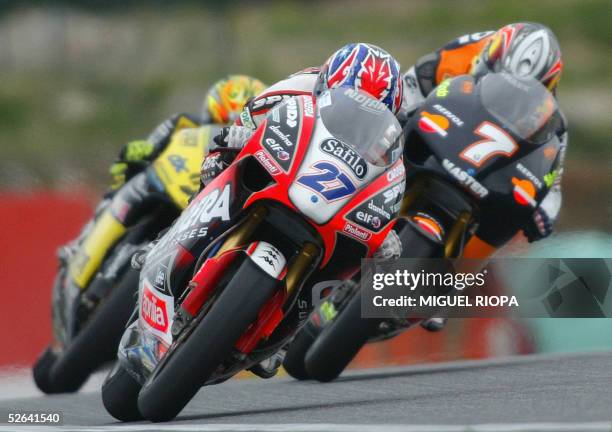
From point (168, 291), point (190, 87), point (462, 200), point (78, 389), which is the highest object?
point (168, 291)

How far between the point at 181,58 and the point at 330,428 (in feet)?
61.6

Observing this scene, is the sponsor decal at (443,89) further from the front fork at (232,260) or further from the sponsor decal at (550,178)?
the front fork at (232,260)

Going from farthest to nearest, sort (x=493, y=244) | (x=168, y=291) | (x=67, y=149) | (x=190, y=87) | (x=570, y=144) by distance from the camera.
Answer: (x=190, y=87) → (x=570, y=144) → (x=67, y=149) → (x=493, y=244) → (x=168, y=291)

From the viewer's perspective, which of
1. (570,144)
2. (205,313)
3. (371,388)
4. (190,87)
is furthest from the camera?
(190,87)

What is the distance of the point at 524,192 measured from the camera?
24.5 ft

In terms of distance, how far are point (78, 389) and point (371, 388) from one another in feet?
6.08

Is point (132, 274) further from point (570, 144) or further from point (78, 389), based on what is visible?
point (570, 144)

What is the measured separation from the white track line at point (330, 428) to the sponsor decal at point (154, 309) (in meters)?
0.41

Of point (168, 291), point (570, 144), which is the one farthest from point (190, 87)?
point (168, 291)

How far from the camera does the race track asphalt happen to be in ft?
16.4

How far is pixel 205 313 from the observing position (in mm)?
5340

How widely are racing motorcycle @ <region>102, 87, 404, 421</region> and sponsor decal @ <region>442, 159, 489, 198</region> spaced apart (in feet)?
5.29

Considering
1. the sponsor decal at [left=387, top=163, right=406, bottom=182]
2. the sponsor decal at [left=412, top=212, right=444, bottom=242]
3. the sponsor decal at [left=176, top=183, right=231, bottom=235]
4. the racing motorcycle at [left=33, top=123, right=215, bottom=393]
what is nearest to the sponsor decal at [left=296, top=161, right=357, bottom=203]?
the sponsor decal at [left=387, top=163, right=406, bottom=182]

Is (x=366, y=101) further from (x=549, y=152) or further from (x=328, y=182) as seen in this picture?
(x=549, y=152)
